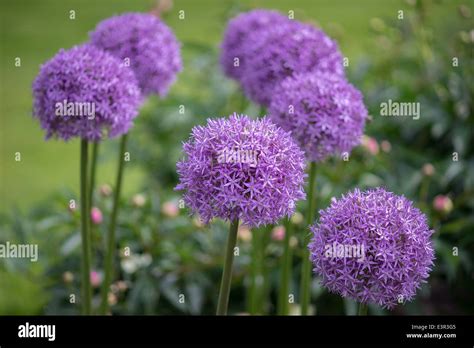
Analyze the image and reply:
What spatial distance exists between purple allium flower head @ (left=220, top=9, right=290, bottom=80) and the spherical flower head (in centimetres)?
13

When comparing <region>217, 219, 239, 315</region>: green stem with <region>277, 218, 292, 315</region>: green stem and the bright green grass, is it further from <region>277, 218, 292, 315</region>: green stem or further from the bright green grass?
the bright green grass

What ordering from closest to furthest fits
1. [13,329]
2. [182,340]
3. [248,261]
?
[182,340] < [13,329] < [248,261]

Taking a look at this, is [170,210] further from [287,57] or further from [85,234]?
[287,57]

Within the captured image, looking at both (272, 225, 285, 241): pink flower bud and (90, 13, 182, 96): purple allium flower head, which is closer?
(90, 13, 182, 96): purple allium flower head

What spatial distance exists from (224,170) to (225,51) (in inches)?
46.8

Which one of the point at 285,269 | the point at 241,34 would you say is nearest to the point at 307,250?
the point at 285,269

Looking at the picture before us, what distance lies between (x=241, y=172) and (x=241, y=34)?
1.16 m

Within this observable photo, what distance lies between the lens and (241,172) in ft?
4.94

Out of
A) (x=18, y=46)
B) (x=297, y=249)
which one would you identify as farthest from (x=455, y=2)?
(x=18, y=46)

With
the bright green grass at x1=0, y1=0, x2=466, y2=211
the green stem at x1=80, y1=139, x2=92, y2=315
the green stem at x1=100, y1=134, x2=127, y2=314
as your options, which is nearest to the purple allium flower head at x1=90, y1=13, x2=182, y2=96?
the green stem at x1=100, y1=134, x2=127, y2=314

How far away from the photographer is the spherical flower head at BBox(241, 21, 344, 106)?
226 cm

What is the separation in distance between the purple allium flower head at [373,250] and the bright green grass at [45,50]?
2.83 m

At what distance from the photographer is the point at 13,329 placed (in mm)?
1939

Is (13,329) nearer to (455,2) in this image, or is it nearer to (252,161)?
(252,161)
